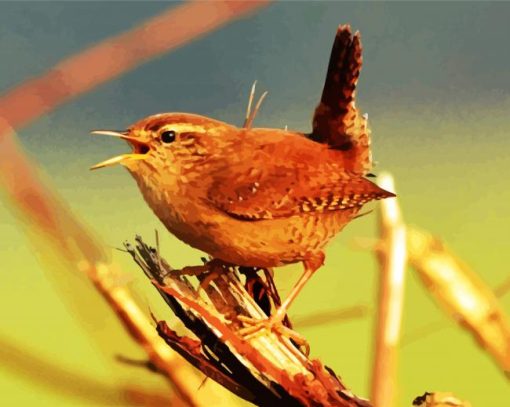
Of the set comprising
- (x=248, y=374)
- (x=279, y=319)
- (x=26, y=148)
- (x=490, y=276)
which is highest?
(x=490, y=276)

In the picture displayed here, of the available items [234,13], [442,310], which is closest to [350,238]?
[442,310]

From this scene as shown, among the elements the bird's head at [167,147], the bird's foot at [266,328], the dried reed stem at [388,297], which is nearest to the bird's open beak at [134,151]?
the bird's head at [167,147]

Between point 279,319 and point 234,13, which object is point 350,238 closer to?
point 279,319

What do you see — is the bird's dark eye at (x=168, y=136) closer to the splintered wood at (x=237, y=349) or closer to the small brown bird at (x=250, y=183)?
the small brown bird at (x=250, y=183)

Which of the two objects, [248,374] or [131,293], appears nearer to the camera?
[248,374]

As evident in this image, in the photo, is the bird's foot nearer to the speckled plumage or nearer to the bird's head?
the speckled plumage

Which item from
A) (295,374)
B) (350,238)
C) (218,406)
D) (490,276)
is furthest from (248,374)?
(490,276)

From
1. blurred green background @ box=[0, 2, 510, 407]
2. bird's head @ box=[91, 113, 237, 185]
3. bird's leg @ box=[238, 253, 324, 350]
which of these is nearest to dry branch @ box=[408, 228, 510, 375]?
blurred green background @ box=[0, 2, 510, 407]

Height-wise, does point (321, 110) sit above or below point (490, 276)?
below
